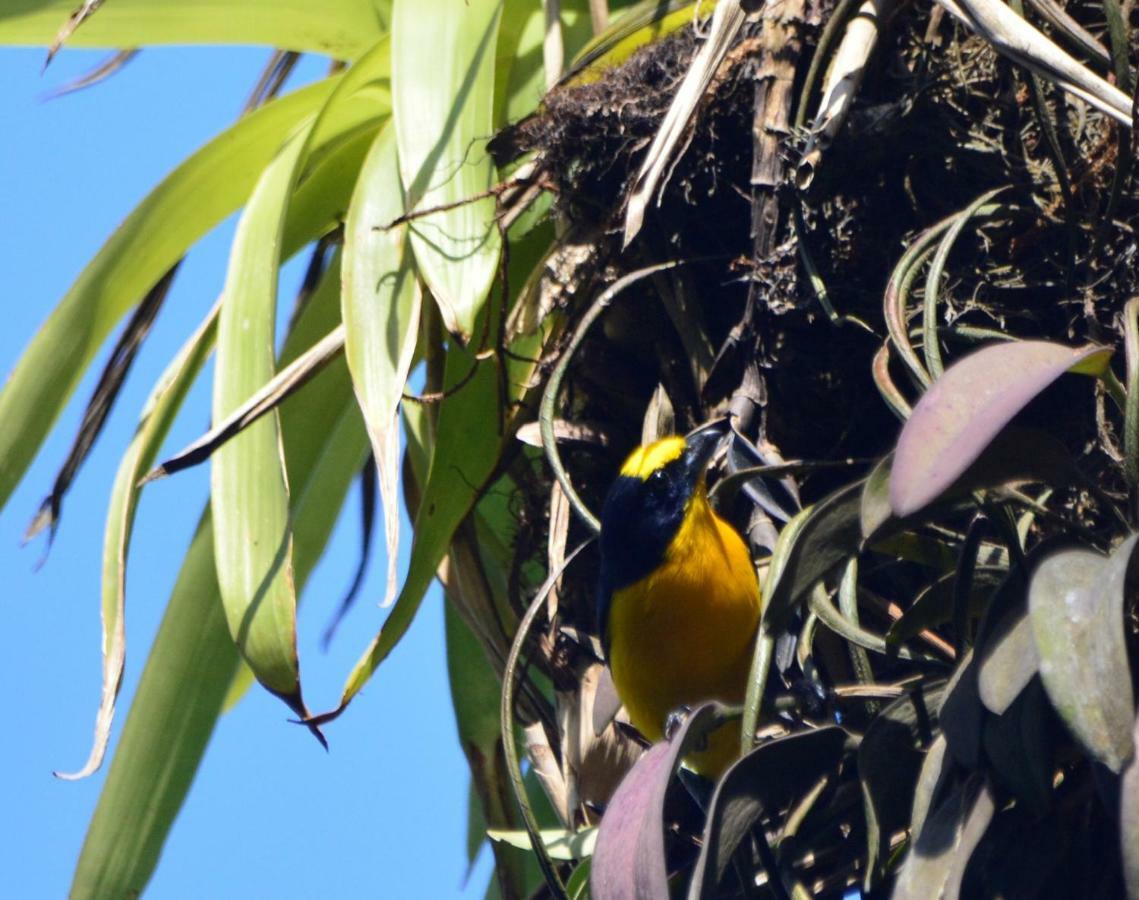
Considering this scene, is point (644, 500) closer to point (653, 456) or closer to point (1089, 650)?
point (653, 456)

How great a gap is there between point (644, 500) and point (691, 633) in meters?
0.24

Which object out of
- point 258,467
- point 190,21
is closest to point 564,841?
point 258,467

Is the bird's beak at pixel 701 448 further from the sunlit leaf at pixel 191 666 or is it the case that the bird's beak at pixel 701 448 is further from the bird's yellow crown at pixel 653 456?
the sunlit leaf at pixel 191 666

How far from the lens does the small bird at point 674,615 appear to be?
218 cm

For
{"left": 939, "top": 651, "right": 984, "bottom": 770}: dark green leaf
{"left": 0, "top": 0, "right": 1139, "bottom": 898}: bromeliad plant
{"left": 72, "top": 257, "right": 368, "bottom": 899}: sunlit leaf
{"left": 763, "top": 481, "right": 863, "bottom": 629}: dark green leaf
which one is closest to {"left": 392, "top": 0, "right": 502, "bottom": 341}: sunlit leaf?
{"left": 0, "top": 0, "right": 1139, "bottom": 898}: bromeliad plant

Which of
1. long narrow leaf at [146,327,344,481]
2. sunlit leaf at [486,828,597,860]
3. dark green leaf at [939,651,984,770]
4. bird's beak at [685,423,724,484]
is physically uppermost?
long narrow leaf at [146,327,344,481]

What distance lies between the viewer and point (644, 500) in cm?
219

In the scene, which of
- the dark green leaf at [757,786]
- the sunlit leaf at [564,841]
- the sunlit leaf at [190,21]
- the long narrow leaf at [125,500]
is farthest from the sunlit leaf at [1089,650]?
the sunlit leaf at [190,21]

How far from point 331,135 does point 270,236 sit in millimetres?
341

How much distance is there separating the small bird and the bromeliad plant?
0.08m

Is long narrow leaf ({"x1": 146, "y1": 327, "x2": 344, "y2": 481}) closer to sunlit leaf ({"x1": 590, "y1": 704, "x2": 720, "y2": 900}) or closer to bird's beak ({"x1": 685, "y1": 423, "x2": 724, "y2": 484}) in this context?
bird's beak ({"x1": 685, "y1": 423, "x2": 724, "y2": 484})

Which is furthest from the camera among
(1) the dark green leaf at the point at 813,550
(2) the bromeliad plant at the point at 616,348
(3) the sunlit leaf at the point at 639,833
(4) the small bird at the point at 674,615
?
(4) the small bird at the point at 674,615

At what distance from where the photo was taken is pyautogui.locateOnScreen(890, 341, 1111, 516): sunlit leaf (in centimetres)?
102

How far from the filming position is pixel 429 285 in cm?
196
